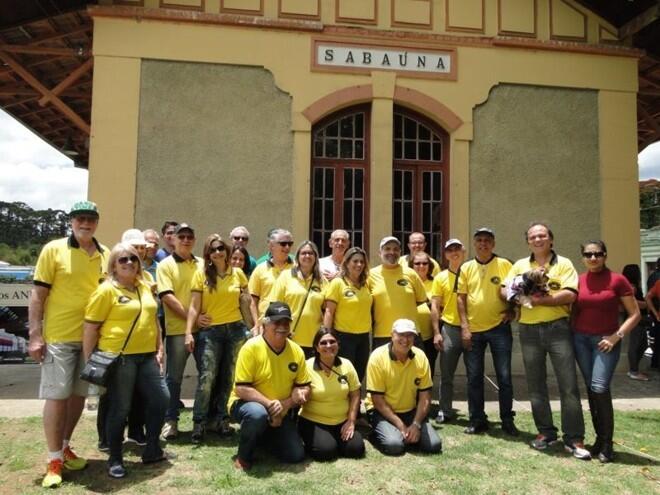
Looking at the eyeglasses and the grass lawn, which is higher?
the eyeglasses

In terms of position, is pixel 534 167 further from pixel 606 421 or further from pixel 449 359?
pixel 606 421

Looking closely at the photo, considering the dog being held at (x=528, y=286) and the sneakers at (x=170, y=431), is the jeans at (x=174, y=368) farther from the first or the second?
the dog being held at (x=528, y=286)

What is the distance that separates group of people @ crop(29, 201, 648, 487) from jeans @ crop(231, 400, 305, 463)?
13mm

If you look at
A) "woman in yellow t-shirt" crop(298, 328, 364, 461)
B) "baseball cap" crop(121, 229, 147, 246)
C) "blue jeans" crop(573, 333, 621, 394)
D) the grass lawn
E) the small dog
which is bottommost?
the grass lawn

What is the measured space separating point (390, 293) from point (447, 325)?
0.76 m

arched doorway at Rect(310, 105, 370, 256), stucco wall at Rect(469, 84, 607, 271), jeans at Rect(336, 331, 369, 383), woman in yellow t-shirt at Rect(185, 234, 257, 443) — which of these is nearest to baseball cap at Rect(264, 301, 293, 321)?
woman in yellow t-shirt at Rect(185, 234, 257, 443)

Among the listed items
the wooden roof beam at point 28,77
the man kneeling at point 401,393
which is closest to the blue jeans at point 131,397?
the man kneeling at point 401,393

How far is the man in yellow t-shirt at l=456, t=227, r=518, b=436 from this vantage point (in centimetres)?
520

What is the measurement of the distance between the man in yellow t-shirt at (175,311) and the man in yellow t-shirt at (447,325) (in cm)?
230

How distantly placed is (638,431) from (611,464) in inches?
46.4

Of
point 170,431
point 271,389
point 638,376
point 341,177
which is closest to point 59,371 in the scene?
point 170,431

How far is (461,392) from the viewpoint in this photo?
6.81 m

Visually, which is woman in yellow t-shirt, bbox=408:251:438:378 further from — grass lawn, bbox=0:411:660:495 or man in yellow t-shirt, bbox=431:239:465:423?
grass lawn, bbox=0:411:660:495

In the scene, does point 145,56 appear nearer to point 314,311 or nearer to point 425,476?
point 314,311
